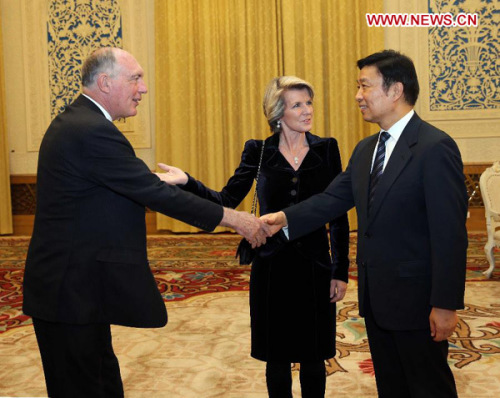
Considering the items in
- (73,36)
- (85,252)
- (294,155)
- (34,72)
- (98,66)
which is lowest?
(85,252)

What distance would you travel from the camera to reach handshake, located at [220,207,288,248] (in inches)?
99.3

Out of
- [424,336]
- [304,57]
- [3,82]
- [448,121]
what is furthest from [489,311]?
[3,82]

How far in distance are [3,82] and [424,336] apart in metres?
8.55

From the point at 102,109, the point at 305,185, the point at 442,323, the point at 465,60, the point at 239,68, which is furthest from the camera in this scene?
the point at 239,68

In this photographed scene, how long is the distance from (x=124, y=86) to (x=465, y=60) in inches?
275

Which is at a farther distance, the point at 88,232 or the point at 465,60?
the point at 465,60

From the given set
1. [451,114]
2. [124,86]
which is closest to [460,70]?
[451,114]

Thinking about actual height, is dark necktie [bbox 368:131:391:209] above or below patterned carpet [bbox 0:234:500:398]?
above

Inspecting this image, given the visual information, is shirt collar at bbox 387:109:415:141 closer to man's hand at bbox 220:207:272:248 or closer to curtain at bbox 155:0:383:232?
man's hand at bbox 220:207:272:248

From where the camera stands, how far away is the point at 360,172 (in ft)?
7.15

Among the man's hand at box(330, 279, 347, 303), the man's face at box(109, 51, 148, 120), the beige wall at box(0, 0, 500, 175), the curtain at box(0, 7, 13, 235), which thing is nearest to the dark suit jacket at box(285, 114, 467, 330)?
the man's hand at box(330, 279, 347, 303)

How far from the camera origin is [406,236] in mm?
1941

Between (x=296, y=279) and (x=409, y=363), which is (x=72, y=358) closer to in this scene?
(x=296, y=279)

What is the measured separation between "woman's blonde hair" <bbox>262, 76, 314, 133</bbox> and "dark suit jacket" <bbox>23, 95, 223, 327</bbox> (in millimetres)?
860
